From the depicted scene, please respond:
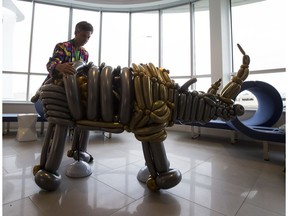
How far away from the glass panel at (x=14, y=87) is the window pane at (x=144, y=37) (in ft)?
9.24

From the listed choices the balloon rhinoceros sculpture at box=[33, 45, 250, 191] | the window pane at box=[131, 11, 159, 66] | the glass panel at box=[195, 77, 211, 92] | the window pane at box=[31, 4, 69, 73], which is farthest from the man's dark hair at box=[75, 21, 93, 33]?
the window pane at box=[31, 4, 69, 73]

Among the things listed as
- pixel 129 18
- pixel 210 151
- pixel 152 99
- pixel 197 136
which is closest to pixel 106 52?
pixel 129 18

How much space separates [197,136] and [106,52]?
326 cm

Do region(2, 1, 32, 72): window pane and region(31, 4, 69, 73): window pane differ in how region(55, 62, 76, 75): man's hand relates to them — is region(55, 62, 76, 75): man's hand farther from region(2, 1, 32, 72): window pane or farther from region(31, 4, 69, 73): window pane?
region(2, 1, 32, 72): window pane

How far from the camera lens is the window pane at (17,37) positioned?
13.3 ft

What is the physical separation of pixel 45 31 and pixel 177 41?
3.38 metres

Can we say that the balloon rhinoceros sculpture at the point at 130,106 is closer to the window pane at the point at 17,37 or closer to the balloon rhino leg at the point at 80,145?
the balloon rhino leg at the point at 80,145

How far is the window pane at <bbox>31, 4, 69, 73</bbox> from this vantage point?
13.8 feet

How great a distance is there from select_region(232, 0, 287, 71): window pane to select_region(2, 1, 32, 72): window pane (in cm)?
482

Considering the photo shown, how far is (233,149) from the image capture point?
7.43 ft

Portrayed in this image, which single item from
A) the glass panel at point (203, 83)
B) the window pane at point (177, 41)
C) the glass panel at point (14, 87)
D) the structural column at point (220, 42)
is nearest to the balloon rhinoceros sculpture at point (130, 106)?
the structural column at point (220, 42)

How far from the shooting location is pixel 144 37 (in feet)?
15.0

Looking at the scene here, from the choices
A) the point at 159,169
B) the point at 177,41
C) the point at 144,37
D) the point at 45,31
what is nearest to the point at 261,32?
the point at 177,41

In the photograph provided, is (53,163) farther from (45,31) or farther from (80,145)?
(45,31)
